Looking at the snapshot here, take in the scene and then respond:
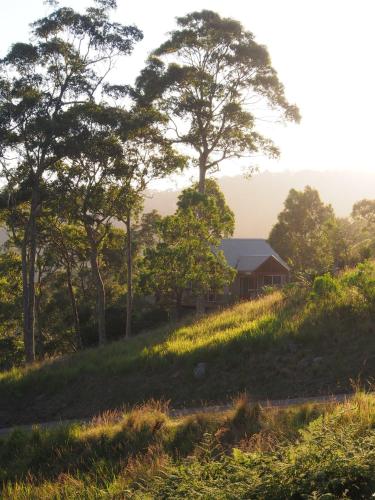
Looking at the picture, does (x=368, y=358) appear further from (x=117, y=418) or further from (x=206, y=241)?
(x=206, y=241)

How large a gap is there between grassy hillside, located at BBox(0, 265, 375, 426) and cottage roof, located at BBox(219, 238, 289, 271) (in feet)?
103

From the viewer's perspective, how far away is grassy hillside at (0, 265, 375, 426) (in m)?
11.2

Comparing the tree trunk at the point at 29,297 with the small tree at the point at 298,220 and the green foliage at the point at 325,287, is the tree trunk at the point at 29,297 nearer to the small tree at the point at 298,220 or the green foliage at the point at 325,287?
the green foliage at the point at 325,287

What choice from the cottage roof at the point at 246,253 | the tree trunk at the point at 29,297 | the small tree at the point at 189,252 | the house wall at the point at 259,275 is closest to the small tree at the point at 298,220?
the cottage roof at the point at 246,253

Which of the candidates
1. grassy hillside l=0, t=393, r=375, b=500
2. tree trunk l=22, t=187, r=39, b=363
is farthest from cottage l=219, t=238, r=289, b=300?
grassy hillside l=0, t=393, r=375, b=500

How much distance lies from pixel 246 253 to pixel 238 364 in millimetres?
37491

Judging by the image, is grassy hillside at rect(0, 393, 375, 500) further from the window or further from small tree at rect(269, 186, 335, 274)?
small tree at rect(269, 186, 335, 274)

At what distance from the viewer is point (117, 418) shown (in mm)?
10047

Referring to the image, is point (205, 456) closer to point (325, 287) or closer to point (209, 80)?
point (325, 287)

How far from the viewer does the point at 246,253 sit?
49.7m

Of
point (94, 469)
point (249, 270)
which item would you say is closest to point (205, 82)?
point (249, 270)

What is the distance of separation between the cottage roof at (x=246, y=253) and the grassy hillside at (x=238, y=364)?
3132 centimetres

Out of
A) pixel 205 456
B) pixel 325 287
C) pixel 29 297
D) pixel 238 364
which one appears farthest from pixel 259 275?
pixel 205 456

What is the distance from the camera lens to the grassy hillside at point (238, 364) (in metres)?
11.2
